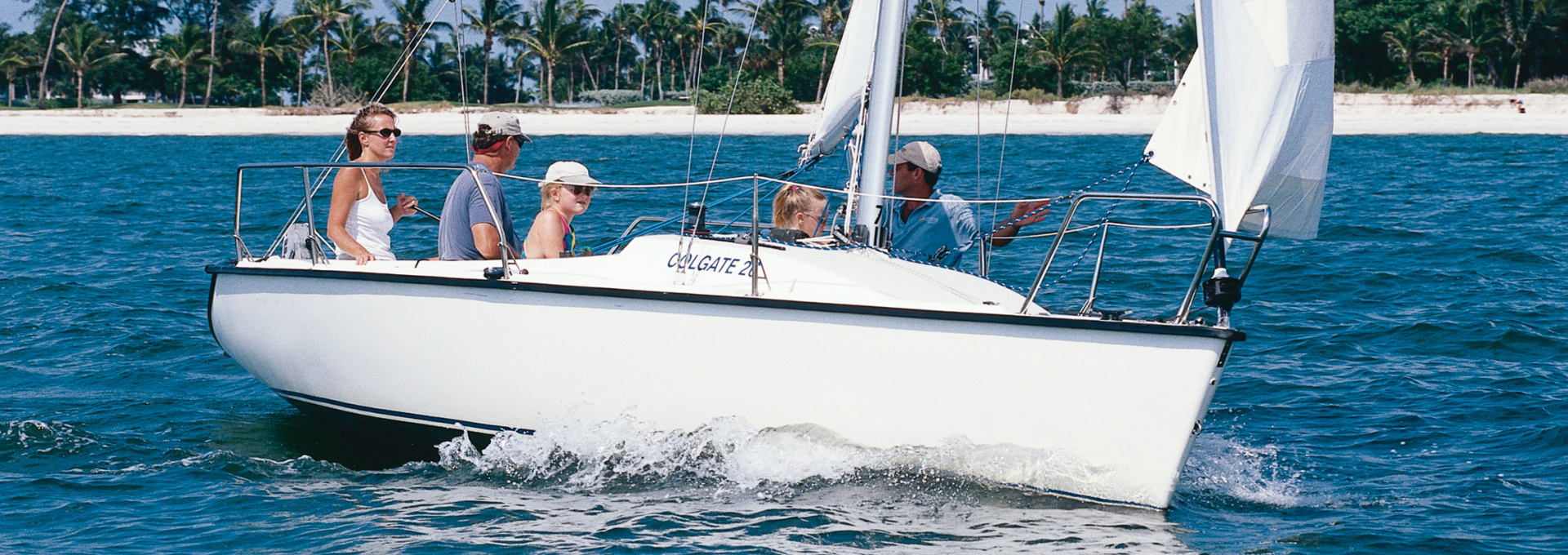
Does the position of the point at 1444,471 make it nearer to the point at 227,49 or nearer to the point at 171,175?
the point at 171,175

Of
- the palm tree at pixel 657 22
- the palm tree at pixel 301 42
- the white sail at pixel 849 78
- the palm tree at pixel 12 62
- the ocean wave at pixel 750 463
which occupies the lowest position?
the ocean wave at pixel 750 463

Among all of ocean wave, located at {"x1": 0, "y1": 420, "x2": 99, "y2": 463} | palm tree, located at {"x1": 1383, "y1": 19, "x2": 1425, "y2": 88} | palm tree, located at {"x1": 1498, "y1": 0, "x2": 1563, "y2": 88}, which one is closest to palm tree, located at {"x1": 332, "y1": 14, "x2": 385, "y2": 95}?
palm tree, located at {"x1": 1383, "y1": 19, "x2": 1425, "y2": 88}

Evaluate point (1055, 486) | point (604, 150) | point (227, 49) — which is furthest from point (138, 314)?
point (227, 49)

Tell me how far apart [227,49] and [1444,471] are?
69.0m

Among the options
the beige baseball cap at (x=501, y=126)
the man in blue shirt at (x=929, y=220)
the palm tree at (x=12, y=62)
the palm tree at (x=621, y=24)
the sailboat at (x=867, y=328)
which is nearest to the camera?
the sailboat at (x=867, y=328)

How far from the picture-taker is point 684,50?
247ft

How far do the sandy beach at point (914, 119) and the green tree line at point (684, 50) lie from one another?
7.29 ft

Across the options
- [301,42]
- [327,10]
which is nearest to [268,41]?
[301,42]

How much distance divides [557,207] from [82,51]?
66082 millimetres

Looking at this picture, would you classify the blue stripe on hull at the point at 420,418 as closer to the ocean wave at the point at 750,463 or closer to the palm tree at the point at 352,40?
the ocean wave at the point at 750,463

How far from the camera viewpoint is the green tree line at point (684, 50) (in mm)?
55719

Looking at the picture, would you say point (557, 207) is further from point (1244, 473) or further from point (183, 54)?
point (183, 54)

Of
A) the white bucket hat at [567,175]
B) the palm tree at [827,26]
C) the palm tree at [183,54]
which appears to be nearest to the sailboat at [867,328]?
the white bucket hat at [567,175]

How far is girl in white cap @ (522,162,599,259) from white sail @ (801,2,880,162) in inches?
50.9
